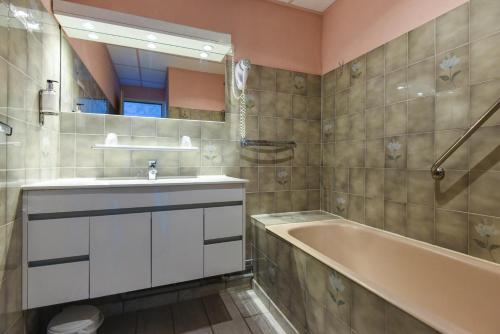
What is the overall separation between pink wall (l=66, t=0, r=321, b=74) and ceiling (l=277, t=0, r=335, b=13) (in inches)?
2.1

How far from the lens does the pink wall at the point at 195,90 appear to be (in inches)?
75.7

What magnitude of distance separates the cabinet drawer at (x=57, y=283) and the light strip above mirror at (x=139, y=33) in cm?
148

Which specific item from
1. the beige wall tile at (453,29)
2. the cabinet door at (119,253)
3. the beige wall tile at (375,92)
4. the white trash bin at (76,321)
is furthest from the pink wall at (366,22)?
the white trash bin at (76,321)

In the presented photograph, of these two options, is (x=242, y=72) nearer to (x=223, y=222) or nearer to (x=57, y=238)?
(x=223, y=222)

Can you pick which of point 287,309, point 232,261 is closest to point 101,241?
point 232,261

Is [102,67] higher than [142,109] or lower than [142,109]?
higher

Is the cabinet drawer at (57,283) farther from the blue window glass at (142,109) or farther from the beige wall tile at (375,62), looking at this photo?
the beige wall tile at (375,62)

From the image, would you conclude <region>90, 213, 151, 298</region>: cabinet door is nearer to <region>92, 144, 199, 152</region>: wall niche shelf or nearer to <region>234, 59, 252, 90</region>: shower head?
<region>92, 144, 199, 152</region>: wall niche shelf

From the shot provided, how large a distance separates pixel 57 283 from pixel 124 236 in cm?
36

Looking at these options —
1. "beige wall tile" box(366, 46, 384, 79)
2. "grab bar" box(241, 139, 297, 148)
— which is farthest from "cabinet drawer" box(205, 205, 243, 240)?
"beige wall tile" box(366, 46, 384, 79)

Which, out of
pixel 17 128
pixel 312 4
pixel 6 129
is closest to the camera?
pixel 6 129

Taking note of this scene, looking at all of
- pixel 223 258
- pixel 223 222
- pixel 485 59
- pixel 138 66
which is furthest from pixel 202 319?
pixel 485 59

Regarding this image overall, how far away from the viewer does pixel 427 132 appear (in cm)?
146

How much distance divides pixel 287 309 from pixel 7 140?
1.66 metres
